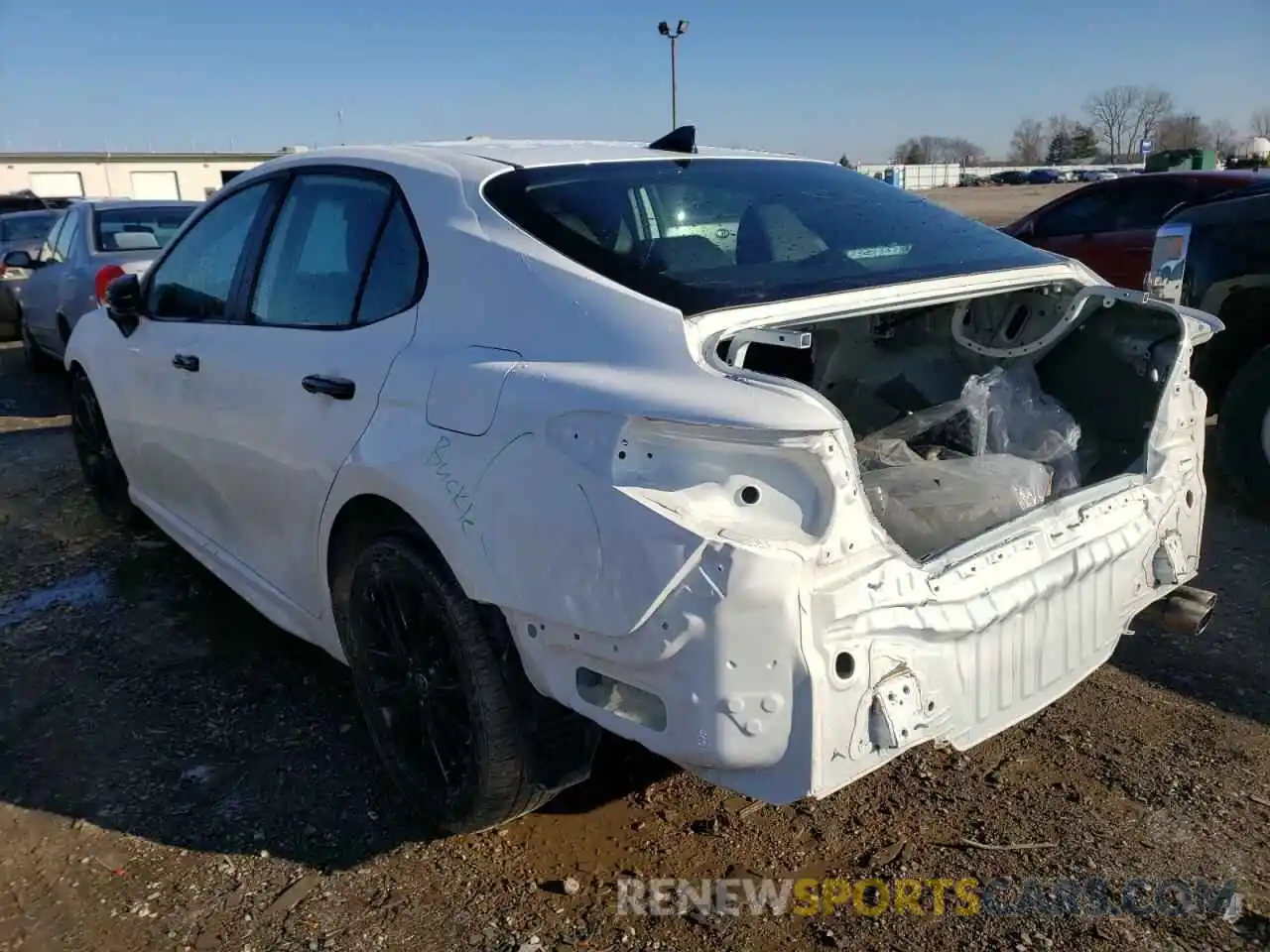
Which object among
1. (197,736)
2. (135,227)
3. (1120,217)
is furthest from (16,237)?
(1120,217)

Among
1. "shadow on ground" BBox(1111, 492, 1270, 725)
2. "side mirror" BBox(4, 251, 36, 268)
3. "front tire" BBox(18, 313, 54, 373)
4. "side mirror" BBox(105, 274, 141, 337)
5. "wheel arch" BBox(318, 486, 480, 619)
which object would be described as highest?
"side mirror" BBox(105, 274, 141, 337)

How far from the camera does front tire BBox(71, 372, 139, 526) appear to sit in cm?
495

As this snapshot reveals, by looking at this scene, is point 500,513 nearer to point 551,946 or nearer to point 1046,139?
point 551,946

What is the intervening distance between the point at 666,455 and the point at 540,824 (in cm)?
128

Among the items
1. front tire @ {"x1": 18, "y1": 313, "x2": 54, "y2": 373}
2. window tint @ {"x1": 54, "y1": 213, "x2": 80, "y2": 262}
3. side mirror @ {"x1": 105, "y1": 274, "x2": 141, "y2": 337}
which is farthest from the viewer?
front tire @ {"x1": 18, "y1": 313, "x2": 54, "y2": 373}

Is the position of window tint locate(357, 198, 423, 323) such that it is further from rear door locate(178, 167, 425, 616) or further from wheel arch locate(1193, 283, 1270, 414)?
A: wheel arch locate(1193, 283, 1270, 414)

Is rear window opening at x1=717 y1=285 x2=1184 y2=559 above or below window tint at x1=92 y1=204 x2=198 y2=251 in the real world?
below

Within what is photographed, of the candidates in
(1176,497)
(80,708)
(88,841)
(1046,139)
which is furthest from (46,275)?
(1046,139)

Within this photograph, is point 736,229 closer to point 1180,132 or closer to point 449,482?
point 449,482

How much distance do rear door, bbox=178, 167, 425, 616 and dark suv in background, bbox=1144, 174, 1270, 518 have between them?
3.50m

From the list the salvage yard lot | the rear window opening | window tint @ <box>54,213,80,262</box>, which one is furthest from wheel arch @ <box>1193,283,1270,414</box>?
window tint @ <box>54,213,80,262</box>

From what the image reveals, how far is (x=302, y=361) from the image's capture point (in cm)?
288

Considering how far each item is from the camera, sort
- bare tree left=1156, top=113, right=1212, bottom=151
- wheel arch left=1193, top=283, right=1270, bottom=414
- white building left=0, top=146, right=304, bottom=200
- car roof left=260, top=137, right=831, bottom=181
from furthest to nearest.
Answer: bare tree left=1156, top=113, right=1212, bottom=151 < white building left=0, top=146, right=304, bottom=200 < wheel arch left=1193, top=283, right=1270, bottom=414 < car roof left=260, top=137, right=831, bottom=181

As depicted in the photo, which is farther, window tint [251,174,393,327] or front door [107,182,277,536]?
front door [107,182,277,536]
